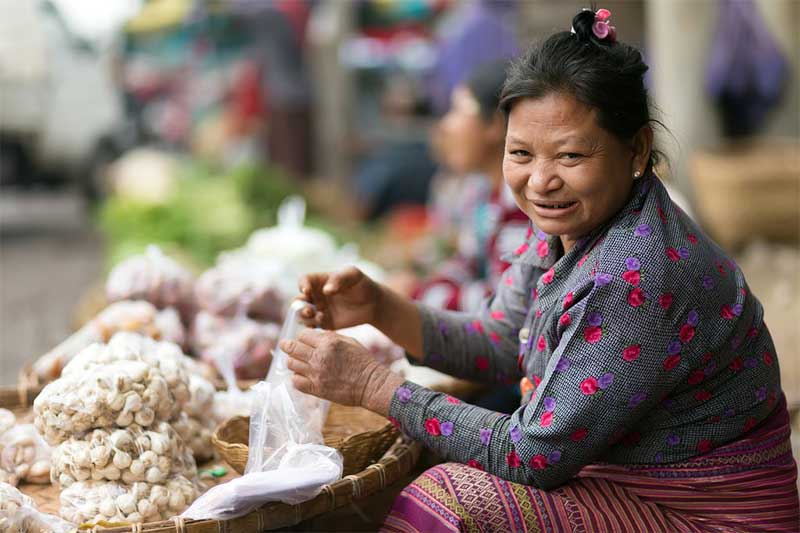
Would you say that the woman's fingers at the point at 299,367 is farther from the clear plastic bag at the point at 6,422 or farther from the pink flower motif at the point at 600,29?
the pink flower motif at the point at 600,29

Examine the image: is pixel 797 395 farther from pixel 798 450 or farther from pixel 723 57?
pixel 723 57

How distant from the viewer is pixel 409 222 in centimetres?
651

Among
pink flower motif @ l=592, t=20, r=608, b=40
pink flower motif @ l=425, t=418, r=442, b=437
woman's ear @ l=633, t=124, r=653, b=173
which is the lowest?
pink flower motif @ l=425, t=418, r=442, b=437

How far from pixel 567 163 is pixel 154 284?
1.52 m

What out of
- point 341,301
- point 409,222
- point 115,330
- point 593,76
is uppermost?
point 593,76

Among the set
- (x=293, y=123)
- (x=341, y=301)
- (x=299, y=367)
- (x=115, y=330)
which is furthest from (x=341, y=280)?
(x=293, y=123)

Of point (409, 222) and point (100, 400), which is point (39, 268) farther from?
point (100, 400)

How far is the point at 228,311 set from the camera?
111 inches

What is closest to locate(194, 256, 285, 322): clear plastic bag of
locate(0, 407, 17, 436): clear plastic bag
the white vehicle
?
locate(0, 407, 17, 436): clear plastic bag

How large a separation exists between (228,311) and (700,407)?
147 centimetres

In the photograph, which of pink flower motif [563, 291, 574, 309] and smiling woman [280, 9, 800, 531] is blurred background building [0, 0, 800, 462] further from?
pink flower motif [563, 291, 574, 309]

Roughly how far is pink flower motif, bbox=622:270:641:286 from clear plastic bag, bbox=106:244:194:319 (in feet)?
5.22

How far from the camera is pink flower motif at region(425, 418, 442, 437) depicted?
5.99 feet

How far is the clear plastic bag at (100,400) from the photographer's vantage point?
188cm
